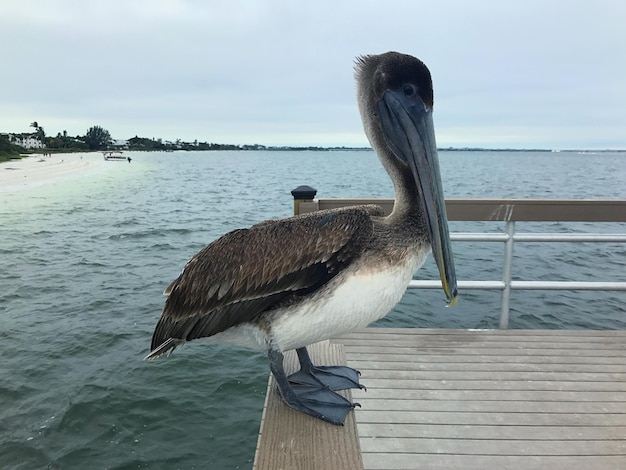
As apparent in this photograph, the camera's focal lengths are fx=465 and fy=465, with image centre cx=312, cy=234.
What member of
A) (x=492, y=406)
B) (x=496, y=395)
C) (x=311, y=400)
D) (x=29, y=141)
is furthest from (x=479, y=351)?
(x=29, y=141)

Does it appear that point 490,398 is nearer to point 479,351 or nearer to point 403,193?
point 479,351

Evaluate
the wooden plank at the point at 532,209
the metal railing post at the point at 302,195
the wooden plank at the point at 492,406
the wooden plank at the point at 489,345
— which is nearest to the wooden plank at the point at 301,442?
the wooden plank at the point at 492,406

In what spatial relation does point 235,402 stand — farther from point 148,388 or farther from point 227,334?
point 227,334

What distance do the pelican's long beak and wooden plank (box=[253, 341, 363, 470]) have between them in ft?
2.05

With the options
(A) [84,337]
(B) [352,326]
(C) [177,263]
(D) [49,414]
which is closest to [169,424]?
(D) [49,414]

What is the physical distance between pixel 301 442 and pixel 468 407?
50.0 inches

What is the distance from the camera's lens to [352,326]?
5.84ft

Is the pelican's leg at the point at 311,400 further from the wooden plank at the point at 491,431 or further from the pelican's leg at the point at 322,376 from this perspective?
the wooden plank at the point at 491,431

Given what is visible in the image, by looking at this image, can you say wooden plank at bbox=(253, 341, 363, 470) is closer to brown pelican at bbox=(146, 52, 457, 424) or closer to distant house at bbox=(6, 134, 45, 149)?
brown pelican at bbox=(146, 52, 457, 424)

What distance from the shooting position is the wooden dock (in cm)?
174

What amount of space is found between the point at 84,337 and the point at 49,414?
183 centimetres

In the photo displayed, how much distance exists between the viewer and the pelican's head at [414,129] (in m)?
1.68

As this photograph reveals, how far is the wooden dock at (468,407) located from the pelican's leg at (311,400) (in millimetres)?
35

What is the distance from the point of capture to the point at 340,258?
66.6 inches
